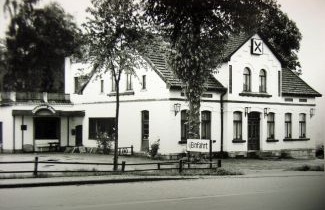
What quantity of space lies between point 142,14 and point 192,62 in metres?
2.15

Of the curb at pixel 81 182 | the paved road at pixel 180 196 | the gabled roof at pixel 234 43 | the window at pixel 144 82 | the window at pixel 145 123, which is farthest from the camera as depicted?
the window at pixel 145 123

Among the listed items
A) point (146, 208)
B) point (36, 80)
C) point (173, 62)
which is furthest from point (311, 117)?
point (36, 80)

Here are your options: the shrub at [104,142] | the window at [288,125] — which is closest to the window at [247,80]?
the window at [288,125]

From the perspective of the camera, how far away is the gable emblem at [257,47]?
1054cm

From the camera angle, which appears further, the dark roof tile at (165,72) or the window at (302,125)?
the dark roof tile at (165,72)

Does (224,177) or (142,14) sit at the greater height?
(142,14)

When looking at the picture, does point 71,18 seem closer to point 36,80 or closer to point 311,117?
point 36,80

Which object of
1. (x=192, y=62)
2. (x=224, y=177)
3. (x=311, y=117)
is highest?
(x=192, y=62)

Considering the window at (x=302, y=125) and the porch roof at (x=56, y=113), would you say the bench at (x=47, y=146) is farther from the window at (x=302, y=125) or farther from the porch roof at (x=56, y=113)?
the window at (x=302, y=125)

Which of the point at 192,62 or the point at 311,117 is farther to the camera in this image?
the point at 192,62

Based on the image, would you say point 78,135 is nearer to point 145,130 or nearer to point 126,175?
point 126,175

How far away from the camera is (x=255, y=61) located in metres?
12.0

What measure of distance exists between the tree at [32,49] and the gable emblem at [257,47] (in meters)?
5.06

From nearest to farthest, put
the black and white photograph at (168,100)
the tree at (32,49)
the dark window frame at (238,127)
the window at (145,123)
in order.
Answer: the tree at (32,49) < the black and white photograph at (168,100) < the dark window frame at (238,127) < the window at (145,123)
